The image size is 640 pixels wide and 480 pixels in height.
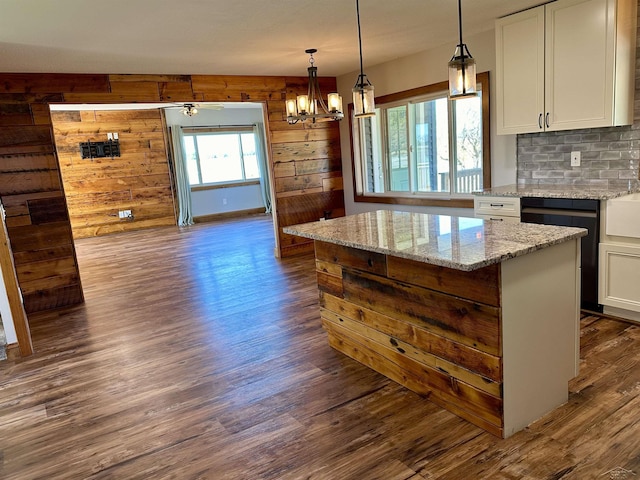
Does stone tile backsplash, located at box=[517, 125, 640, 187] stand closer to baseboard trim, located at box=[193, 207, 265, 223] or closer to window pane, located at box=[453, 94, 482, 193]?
window pane, located at box=[453, 94, 482, 193]

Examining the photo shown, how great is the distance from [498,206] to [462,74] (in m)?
1.79

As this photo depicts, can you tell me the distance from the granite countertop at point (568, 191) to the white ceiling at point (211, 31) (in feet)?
4.69

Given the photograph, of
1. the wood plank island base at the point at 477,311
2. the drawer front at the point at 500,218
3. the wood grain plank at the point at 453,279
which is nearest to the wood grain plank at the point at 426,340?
the wood plank island base at the point at 477,311

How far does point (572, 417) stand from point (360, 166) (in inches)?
177

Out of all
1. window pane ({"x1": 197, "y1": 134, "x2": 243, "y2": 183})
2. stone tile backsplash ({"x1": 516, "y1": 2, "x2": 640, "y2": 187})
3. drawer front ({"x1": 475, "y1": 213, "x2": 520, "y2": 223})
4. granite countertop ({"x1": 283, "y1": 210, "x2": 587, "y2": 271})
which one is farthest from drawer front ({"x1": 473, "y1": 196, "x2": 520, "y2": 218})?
window pane ({"x1": 197, "y1": 134, "x2": 243, "y2": 183})

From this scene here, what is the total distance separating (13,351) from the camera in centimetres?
356

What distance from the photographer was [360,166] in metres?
6.27

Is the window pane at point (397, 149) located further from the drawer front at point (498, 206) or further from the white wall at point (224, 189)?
the white wall at point (224, 189)

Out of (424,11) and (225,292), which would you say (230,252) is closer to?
(225,292)

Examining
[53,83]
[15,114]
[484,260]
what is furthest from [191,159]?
[484,260]

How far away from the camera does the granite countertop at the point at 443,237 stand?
1.95m

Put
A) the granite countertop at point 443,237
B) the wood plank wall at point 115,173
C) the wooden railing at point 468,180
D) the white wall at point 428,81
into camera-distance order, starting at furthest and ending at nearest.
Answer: the wood plank wall at point 115,173 → the wooden railing at point 468,180 → the white wall at point 428,81 → the granite countertop at point 443,237

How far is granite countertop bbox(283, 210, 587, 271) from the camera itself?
1.95 metres

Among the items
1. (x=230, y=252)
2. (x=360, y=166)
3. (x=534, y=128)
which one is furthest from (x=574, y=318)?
(x=230, y=252)
